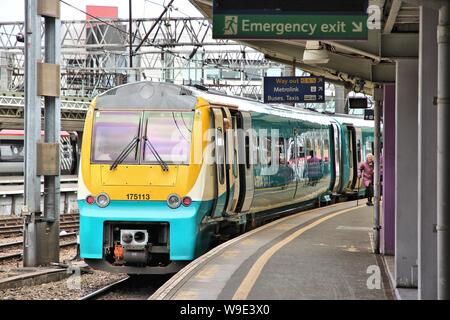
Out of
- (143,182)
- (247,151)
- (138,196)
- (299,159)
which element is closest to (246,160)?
(247,151)

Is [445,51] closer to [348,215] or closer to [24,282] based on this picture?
[24,282]

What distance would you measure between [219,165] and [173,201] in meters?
1.27

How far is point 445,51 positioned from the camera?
214 inches

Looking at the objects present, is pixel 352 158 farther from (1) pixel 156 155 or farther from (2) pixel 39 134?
(1) pixel 156 155

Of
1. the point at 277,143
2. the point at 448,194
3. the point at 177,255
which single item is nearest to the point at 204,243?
the point at 177,255

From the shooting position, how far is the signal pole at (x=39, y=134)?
13664 millimetres

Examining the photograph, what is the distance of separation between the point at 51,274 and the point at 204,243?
10.6 feet

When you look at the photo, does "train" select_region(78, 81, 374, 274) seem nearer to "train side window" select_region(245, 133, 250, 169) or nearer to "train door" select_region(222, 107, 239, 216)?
"train door" select_region(222, 107, 239, 216)

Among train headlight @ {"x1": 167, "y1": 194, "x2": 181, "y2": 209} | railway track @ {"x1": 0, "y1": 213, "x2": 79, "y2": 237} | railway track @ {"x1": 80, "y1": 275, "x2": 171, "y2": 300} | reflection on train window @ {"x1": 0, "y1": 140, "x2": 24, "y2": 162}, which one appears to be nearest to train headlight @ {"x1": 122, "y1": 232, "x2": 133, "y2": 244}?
train headlight @ {"x1": 167, "y1": 194, "x2": 181, "y2": 209}

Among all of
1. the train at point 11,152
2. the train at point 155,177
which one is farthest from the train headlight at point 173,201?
the train at point 11,152

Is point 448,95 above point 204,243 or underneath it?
above

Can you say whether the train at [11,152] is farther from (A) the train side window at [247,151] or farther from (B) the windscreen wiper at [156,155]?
(B) the windscreen wiper at [156,155]

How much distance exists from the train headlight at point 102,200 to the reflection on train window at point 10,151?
1271 inches

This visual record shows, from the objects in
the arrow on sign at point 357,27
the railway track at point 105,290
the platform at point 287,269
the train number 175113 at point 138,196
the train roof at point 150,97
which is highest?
the arrow on sign at point 357,27
